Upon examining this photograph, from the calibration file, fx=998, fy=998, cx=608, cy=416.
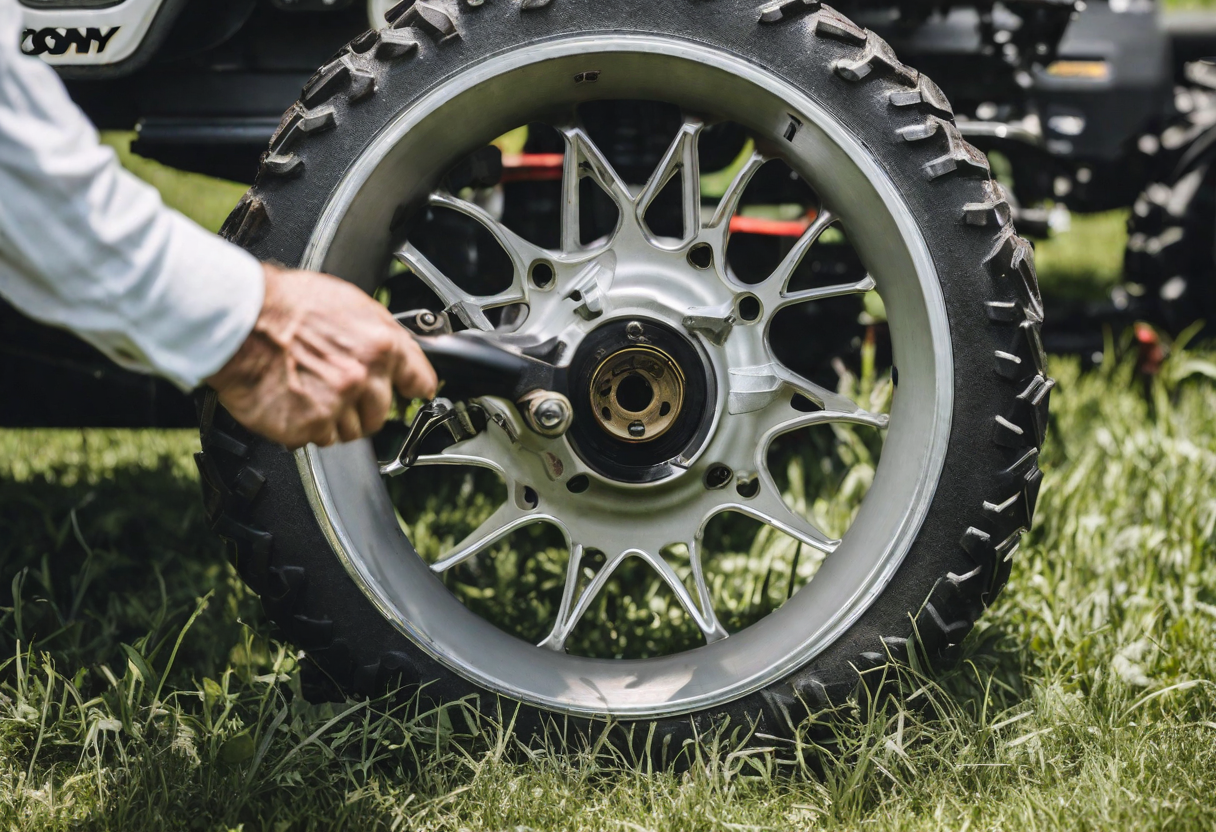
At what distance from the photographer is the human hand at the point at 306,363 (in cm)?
118

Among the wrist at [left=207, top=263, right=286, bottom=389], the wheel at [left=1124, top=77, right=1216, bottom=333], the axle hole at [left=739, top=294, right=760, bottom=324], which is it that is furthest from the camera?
the wheel at [left=1124, top=77, right=1216, bottom=333]

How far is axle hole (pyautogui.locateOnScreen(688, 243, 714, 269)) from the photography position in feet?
5.78

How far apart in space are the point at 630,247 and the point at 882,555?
679 mm

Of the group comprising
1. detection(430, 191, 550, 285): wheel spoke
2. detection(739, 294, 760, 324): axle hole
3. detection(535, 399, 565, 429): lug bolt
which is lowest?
detection(535, 399, 565, 429): lug bolt

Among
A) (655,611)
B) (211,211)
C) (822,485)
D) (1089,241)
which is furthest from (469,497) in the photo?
(1089,241)

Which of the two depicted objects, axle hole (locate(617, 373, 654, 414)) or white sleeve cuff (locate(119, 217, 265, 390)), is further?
axle hole (locate(617, 373, 654, 414))

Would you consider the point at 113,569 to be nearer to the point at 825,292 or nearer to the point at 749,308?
the point at 749,308

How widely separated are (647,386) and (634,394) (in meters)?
0.03

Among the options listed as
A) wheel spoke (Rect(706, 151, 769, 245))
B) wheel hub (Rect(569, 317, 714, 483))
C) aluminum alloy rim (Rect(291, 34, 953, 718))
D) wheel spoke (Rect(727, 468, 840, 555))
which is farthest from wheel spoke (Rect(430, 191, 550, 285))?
wheel spoke (Rect(727, 468, 840, 555))

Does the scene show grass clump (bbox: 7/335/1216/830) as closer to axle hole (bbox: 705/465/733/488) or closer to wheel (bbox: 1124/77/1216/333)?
axle hole (bbox: 705/465/733/488)

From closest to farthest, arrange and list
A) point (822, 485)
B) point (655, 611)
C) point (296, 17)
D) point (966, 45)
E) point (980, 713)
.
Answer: point (980, 713), point (296, 17), point (655, 611), point (966, 45), point (822, 485)

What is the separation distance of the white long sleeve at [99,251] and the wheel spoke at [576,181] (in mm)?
703

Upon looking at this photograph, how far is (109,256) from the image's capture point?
108 cm

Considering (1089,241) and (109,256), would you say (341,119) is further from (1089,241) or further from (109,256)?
(1089,241)
